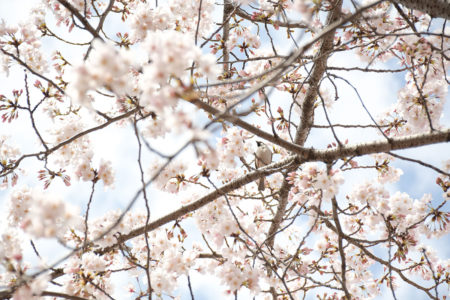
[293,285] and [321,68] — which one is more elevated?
[321,68]

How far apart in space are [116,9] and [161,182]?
1.95m

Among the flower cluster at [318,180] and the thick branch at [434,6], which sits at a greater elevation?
the thick branch at [434,6]

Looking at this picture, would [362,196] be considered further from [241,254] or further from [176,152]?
[176,152]

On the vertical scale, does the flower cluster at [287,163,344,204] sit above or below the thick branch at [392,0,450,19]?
below

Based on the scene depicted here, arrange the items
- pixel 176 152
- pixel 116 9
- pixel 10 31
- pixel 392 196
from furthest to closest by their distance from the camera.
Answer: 1. pixel 116 9
2. pixel 392 196
3. pixel 10 31
4. pixel 176 152

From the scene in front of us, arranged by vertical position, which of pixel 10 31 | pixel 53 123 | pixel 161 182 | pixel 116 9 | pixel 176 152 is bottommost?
pixel 176 152

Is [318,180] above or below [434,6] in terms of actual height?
below

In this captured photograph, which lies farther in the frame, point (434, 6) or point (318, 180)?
point (318, 180)

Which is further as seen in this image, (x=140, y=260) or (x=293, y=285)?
(x=293, y=285)

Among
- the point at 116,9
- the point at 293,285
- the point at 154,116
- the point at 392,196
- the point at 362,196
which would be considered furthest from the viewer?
the point at 293,285

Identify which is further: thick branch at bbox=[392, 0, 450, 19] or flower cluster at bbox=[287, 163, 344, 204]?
flower cluster at bbox=[287, 163, 344, 204]

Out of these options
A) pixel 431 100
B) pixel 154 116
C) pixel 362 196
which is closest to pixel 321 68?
pixel 431 100

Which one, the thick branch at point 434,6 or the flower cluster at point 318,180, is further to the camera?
the flower cluster at point 318,180

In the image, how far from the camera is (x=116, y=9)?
12.2ft
